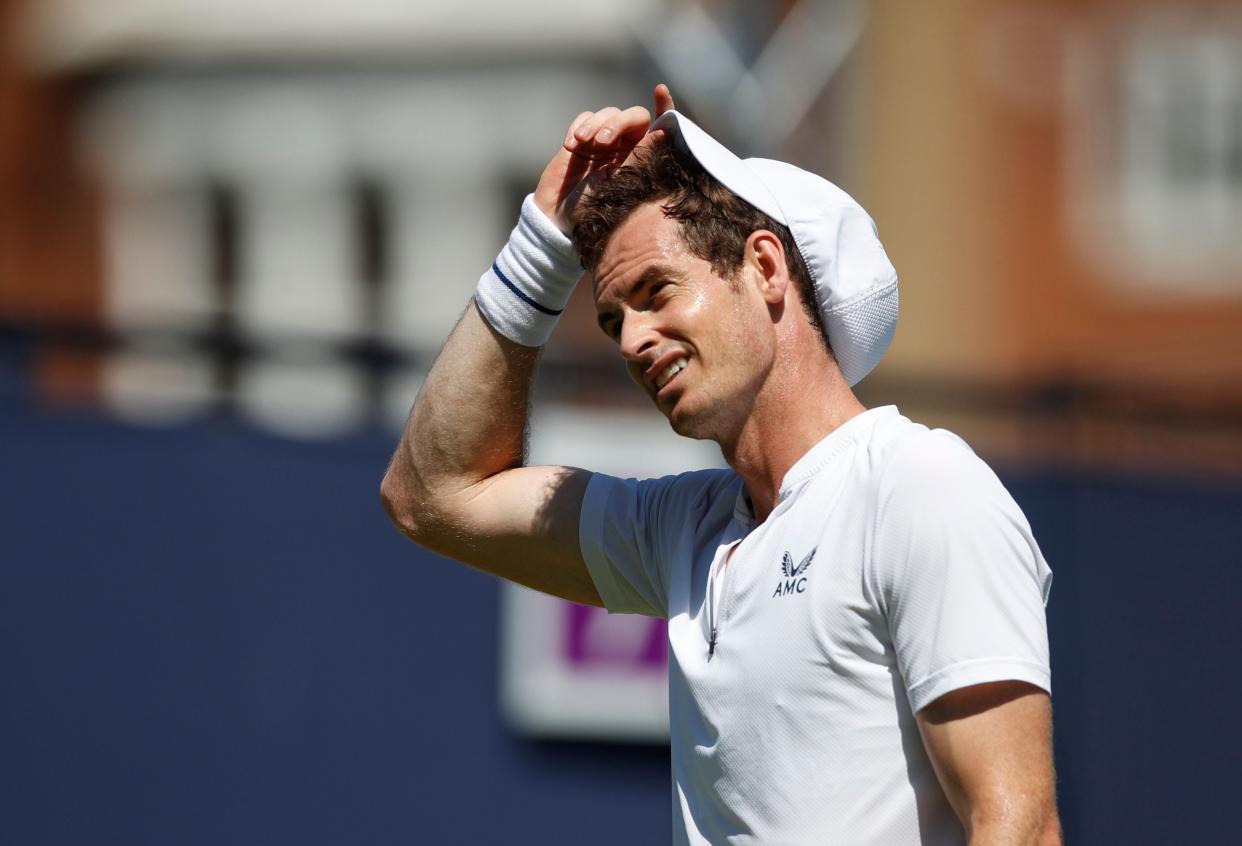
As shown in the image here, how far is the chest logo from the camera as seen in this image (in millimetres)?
2248

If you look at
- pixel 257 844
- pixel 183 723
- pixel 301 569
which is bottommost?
pixel 257 844

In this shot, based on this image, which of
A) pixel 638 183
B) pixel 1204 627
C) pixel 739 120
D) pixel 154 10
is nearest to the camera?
pixel 638 183

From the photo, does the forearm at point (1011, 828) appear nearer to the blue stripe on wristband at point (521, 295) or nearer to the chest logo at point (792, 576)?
the chest logo at point (792, 576)

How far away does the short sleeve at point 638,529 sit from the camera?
274 centimetres

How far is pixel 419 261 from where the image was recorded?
12188mm

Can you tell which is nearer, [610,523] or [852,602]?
[852,602]

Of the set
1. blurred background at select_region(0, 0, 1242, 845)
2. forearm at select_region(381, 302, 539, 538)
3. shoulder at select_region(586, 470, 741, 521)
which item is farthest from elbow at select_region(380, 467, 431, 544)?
blurred background at select_region(0, 0, 1242, 845)

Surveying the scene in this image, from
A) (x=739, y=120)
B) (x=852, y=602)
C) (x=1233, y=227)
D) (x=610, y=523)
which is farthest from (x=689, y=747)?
(x=1233, y=227)

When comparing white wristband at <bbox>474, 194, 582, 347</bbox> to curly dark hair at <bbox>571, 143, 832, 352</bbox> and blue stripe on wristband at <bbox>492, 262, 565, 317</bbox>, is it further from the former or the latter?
curly dark hair at <bbox>571, 143, 832, 352</bbox>

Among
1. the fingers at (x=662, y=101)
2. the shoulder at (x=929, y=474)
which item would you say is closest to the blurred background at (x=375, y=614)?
the fingers at (x=662, y=101)

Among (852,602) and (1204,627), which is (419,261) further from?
(852,602)

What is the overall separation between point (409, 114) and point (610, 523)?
9.98 m

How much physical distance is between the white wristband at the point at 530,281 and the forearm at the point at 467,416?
3cm

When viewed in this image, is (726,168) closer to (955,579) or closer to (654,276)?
(654,276)
